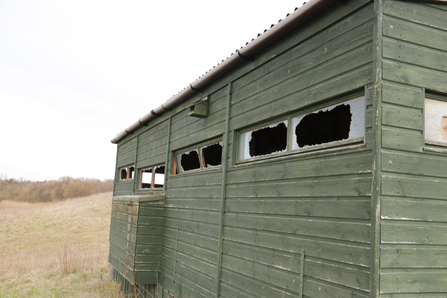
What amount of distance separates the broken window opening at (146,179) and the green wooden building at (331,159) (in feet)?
13.5

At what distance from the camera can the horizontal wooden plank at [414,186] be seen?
3210 millimetres

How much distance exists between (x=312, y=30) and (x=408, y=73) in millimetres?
1325

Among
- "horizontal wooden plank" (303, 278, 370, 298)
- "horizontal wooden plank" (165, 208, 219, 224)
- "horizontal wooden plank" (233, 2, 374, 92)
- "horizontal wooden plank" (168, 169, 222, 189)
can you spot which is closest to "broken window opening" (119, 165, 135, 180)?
"horizontal wooden plank" (168, 169, 222, 189)

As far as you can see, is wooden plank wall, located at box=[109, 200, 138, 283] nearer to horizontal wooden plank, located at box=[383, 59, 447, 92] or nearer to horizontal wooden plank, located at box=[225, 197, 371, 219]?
horizontal wooden plank, located at box=[225, 197, 371, 219]

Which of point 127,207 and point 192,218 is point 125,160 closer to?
point 127,207

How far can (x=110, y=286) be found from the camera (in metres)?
10.8

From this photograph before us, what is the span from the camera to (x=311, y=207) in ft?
12.9

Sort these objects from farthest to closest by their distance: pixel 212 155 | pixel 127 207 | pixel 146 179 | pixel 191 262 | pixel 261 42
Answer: pixel 146 179
pixel 127 207
pixel 191 262
pixel 212 155
pixel 261 42

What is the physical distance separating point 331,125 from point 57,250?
1985 centimetres

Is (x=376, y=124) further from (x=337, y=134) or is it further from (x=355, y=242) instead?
(x=355, y=242)

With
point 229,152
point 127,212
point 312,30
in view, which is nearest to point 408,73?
point 312,30

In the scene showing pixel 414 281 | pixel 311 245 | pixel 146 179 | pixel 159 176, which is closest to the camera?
pixel 414 281

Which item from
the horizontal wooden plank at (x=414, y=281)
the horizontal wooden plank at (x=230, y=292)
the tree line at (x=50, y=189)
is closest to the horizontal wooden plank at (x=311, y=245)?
the horizontal wooden plank at (x=414, y=281)

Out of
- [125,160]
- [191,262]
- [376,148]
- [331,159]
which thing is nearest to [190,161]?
[191,262]
